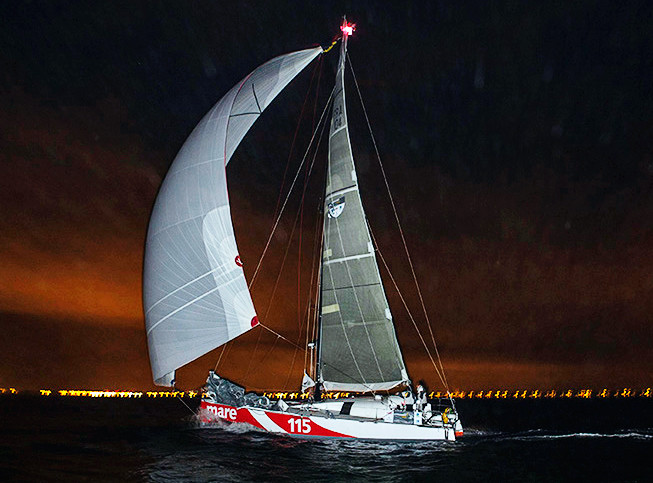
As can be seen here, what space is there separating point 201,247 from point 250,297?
2.70 metres

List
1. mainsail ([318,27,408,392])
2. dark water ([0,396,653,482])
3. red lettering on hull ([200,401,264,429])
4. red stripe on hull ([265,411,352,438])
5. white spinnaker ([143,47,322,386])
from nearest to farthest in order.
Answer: dark water ([0,396,653,482]) → white spinnaker ([143,47,322,386]) → red stripe on hull ([265,411,352,438]) → red lettering on hull ([200,401,264,429]) → mainsail ([318,27,408,392])

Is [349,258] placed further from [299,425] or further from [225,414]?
[225,414]

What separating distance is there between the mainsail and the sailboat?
45 mm

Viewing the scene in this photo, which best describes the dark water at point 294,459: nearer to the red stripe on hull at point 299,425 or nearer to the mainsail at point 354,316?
the red stripe on hull at point 299,425

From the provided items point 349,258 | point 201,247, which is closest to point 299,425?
point 349,258

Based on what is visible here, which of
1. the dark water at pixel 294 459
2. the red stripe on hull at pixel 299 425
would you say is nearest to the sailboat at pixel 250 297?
the red stripe on hull at pixel 299 425

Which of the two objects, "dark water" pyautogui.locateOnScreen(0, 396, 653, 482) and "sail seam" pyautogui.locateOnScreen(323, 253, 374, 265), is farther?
"sail seam" pyautogui.locateOnScreen(323, 253, 374, 265)

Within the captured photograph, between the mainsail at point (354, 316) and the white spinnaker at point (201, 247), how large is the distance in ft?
17.3

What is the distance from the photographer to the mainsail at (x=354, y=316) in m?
27.7

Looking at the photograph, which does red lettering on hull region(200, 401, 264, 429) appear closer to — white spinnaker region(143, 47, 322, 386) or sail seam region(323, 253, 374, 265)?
white spinnaker region(143, 47, 322, 386)

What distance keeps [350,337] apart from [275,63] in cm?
1219

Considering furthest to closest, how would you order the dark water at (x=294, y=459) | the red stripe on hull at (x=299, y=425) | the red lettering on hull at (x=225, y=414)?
the red lettering on hull at (x=225, y=414)
the red stripe on hull at (x=299, y=425)
the dark water at (x=294, y=459)

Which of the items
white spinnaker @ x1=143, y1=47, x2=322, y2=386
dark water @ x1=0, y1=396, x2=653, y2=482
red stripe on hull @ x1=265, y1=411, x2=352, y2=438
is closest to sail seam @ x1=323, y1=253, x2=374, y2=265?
white spinnaker @ x1=143, y1=47, x2=322, y2=386

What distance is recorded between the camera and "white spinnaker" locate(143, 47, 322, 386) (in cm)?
2222
